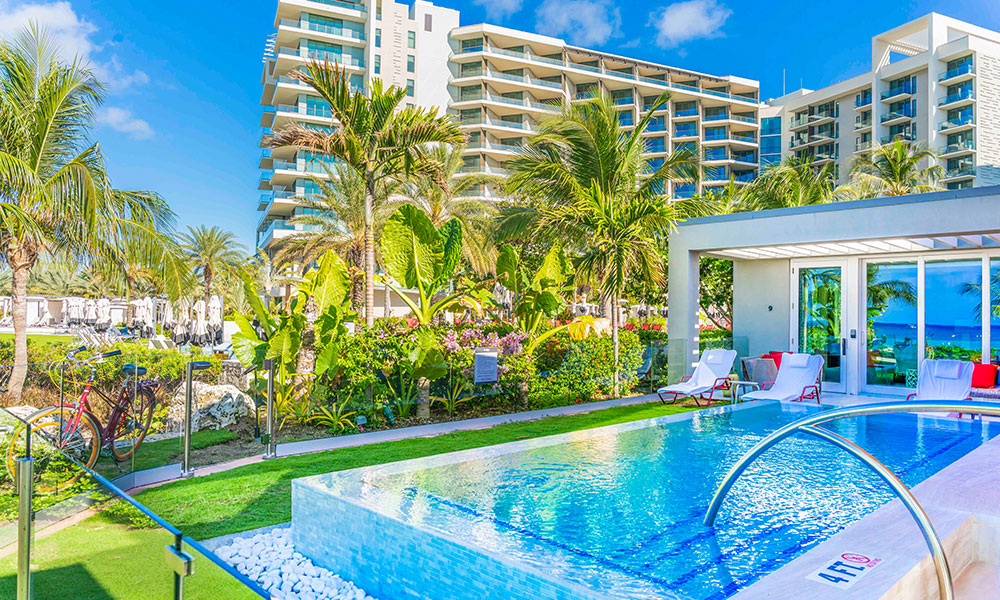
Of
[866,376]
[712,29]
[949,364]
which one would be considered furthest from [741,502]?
[712,29]

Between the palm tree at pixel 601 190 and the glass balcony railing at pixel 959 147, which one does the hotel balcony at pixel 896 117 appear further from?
the palm tree at pixel 601 190

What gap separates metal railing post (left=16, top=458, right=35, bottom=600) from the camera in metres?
2.97

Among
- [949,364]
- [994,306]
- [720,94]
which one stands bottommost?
[949,364]

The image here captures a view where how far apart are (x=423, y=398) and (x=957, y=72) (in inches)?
2563

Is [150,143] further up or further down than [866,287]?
→ further up

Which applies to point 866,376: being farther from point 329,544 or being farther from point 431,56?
point 431,56

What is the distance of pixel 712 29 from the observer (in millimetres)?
103750

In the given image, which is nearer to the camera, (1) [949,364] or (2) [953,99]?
(1) [949,364]

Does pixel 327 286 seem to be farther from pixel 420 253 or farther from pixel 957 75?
pixel 957 75

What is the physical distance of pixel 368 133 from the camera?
38.0 feet

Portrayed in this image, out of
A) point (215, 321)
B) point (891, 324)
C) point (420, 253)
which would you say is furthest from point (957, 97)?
point (420, 253)

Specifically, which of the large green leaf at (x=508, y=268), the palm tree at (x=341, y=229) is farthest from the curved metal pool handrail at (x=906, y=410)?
the palm tree at (x=341, y=229)

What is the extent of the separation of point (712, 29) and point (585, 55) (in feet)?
153

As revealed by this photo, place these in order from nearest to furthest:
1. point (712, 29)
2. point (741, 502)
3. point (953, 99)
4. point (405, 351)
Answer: point (741, 502)
point (405, 351)
point (953, 99)
point (712, 29)
